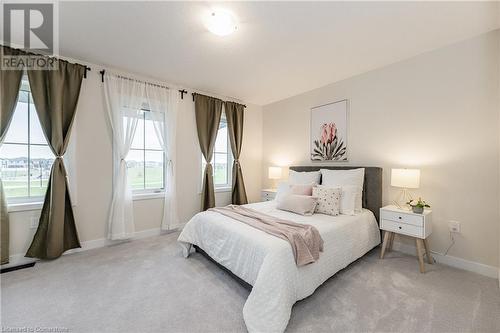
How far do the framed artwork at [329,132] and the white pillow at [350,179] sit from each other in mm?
430

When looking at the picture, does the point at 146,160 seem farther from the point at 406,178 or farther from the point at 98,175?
the point at 406,178

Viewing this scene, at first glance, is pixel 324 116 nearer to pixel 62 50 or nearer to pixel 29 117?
pixel 62 50

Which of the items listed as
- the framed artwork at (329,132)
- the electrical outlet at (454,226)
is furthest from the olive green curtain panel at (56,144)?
the electrical outlet at (454,226)

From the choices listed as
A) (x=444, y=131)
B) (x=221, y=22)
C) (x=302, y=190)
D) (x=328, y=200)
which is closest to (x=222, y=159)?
(x=302, y=190)

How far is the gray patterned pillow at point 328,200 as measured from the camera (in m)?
2.57

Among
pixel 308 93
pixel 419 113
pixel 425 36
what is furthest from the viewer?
pixel 308 93

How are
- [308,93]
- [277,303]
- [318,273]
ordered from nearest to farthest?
[277,303] < [318,273] < [308,93]

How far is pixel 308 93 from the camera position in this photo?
3.89 meters

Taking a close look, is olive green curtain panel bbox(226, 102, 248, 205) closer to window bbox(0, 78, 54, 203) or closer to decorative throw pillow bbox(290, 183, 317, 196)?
decorative throw pillow bbox(290, 183, 317, 196)

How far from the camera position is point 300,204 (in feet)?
8.53

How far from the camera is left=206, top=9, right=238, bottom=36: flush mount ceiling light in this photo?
6.25 feet

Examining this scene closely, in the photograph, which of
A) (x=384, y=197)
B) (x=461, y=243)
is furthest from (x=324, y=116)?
(x=461, y=243)

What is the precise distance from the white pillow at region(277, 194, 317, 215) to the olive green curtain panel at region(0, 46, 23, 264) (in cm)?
316

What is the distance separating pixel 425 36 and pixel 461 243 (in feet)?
7.56
